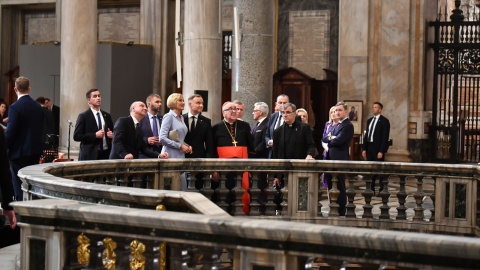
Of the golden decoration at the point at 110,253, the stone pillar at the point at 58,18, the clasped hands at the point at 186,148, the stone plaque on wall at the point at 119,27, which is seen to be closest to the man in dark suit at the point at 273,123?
the clasped hands at the point at 186,148

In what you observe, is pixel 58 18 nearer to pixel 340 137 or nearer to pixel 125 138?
pixel 340 137

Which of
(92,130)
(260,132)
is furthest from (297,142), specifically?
(92,130)

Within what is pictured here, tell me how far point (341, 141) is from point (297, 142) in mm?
675

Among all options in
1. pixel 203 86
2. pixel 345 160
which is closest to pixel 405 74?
pixel 203 86

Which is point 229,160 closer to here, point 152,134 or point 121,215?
point 152,134

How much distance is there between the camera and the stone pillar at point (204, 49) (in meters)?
17.7

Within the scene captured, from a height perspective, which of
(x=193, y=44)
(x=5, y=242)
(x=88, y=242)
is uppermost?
(x=193, y=44)

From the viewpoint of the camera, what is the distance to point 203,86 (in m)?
17.8

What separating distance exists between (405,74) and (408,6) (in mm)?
1343

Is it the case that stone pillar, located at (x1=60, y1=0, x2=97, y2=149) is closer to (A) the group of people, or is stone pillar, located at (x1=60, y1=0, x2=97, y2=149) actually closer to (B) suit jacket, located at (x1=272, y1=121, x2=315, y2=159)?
(A) the group of people

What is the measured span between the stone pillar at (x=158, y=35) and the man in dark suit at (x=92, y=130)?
11.6 m

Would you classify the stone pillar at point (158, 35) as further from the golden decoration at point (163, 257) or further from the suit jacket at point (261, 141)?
the golden decoration at point (163, 257)

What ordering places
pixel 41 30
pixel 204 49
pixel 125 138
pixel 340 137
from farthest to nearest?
pixel 41 30
pixel 204 49
pixel 340 137
pixel 125 138

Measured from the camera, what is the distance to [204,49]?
17.8m
